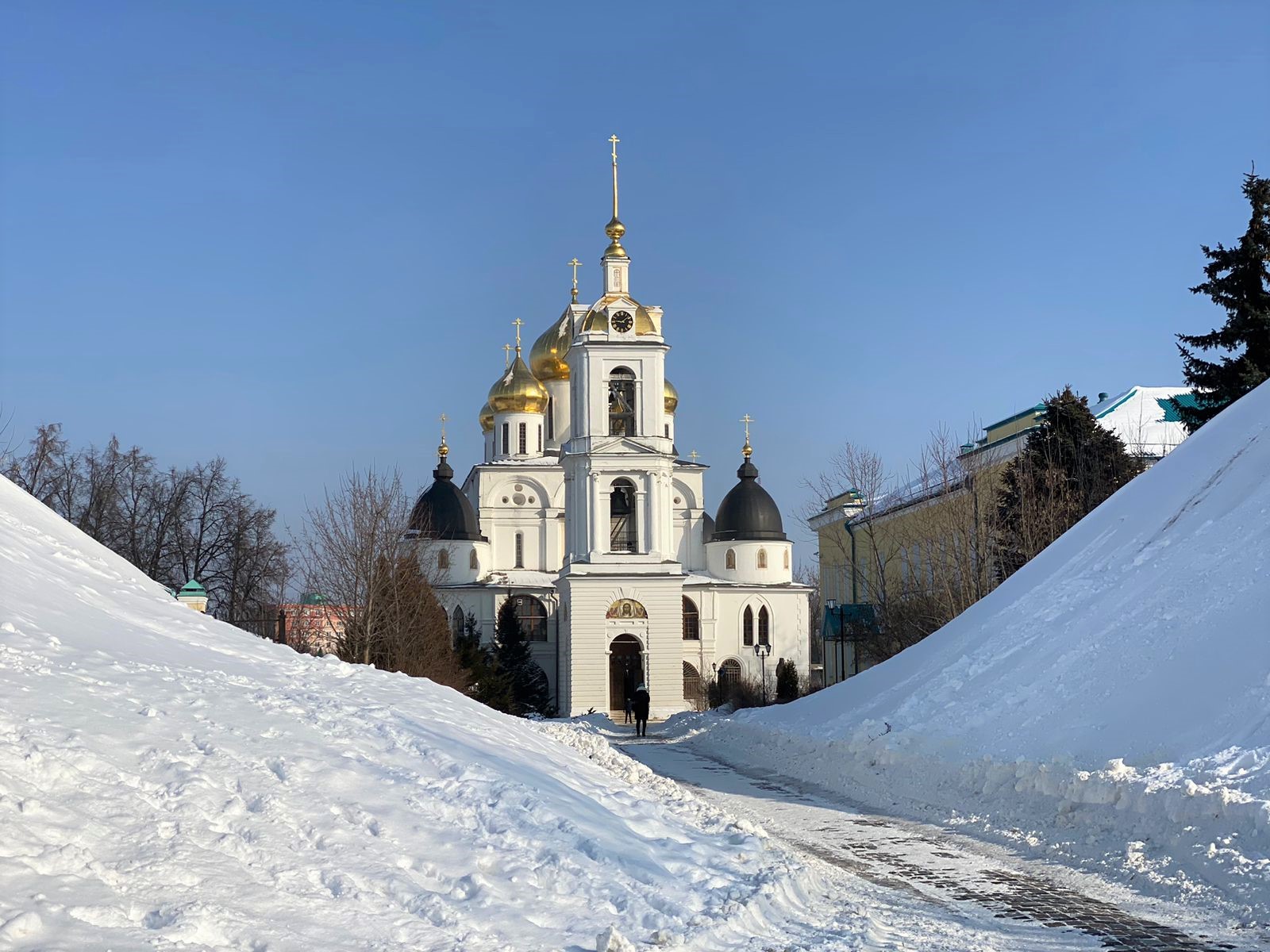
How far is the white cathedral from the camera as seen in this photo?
169ft

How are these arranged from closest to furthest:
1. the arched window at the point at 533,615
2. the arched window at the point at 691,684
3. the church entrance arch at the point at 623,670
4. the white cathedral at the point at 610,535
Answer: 1. the white cathedral at the point at 610,535
2. the church entrance arch at the point at 623,670
3. the arched window at the point at 691,684
4. the arched window at the point at 533,615

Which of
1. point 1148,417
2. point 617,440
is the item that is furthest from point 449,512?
point 1148,417

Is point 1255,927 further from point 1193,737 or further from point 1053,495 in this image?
point 1053,495

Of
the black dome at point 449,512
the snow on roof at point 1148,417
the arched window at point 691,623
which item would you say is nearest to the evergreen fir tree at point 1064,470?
the snow on roof at point 1148,417

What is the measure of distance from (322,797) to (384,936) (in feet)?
5.41

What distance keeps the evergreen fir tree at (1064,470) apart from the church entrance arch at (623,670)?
2053 centimetres

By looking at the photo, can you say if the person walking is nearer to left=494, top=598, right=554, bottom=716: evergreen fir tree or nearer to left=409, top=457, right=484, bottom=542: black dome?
left=494, top=598, right=554, bottom=716: evergreen fir tree

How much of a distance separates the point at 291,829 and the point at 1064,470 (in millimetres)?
27660

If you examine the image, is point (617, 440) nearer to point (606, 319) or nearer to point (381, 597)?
point (606, 319)

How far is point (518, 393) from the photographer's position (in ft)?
210

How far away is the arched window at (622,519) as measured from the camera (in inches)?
2041

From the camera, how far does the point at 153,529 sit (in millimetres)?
50750

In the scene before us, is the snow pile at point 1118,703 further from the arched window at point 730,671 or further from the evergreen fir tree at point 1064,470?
the arched window at point 730,671

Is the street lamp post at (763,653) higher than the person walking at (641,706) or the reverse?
higher
